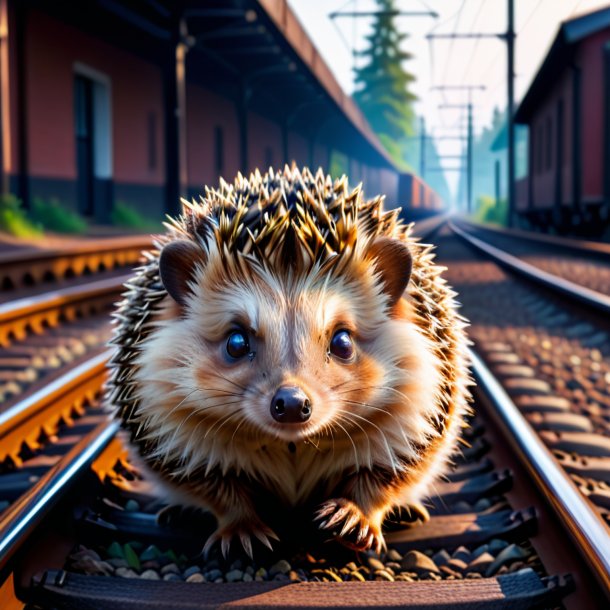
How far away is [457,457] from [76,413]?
6.96 ft

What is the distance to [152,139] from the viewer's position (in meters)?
24.1

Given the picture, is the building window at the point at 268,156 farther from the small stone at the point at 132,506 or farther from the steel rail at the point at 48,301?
the small stone at the point at 132,506

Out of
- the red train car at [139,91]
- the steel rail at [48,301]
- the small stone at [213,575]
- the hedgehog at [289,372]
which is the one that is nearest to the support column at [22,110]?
the red train car at [139,91]

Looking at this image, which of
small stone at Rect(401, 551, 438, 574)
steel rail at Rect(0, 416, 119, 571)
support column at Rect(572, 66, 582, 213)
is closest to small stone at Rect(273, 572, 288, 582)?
small stone at Rect(401, 551, 438, 574)

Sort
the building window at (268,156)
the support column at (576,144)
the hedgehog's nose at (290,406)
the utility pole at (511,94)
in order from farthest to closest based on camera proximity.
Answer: the building window at (268,156) < the utility pole at (511,94) < the support column at (576,144) < the hedgehog's nose at (290,406)

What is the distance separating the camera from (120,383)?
2.83 meters

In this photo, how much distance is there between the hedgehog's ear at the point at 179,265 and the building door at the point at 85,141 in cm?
1870

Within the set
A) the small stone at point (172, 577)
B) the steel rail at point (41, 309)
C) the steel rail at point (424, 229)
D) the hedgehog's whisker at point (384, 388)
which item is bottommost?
the small stone at point (172, 577)

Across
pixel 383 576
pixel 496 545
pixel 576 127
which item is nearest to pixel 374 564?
pixel 383 576

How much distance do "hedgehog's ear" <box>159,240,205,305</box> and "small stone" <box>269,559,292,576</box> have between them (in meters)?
0.79

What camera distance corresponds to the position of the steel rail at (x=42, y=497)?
95.7 inches

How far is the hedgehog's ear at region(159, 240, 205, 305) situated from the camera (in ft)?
8.33

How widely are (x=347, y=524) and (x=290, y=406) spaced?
0.55 metres

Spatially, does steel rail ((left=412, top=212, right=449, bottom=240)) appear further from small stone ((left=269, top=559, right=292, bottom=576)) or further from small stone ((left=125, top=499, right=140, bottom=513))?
small stone ((left=269, top=559, right=292, bottom=576))
